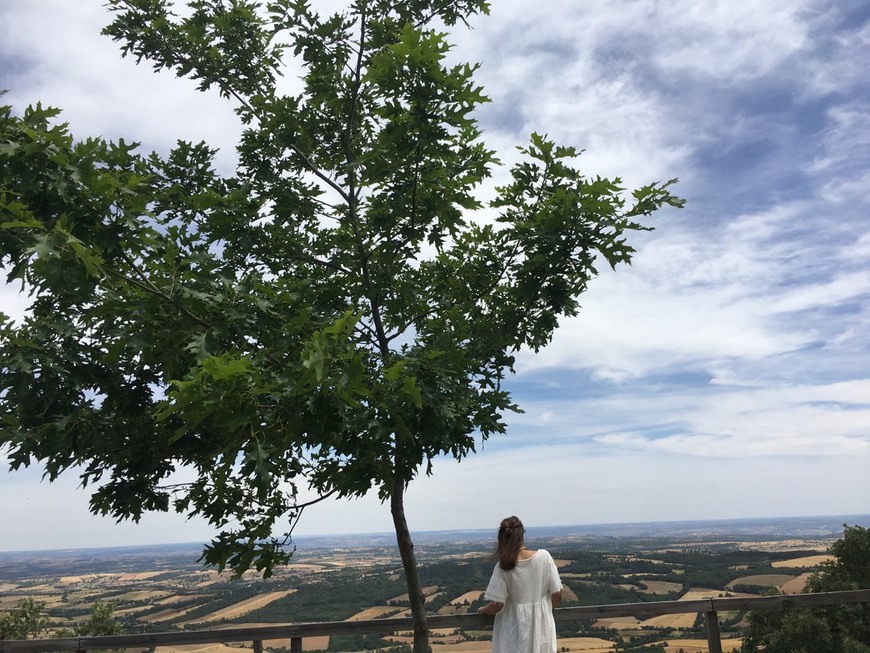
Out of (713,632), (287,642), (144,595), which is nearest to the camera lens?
(287,642)

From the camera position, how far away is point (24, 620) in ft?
86.9

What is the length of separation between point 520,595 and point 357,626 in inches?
51.8

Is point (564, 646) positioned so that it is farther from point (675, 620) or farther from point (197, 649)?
point (197, 649)

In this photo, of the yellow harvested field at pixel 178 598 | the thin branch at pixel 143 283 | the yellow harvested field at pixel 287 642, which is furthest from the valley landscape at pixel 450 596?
the thin branch at pixel 143 283

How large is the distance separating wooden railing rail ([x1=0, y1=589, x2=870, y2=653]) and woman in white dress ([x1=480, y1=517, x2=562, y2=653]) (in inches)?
12.5

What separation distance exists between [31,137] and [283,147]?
2.40 metres

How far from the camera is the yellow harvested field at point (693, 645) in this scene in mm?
5328

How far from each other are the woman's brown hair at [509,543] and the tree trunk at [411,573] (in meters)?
0.97

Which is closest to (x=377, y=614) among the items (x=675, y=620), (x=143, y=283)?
(x=675, y=620)

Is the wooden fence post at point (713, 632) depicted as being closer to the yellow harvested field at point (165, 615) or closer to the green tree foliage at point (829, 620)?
the green tree foliage at point (829, 620)

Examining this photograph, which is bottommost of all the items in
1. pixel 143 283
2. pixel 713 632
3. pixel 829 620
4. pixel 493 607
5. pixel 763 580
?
pixel 763 580

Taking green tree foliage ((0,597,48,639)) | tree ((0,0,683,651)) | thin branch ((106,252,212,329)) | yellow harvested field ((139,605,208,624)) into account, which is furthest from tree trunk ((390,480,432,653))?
green tree foliage ((0,597,48,639))

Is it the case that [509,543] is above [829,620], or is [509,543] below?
above

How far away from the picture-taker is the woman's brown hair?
4.25 m
